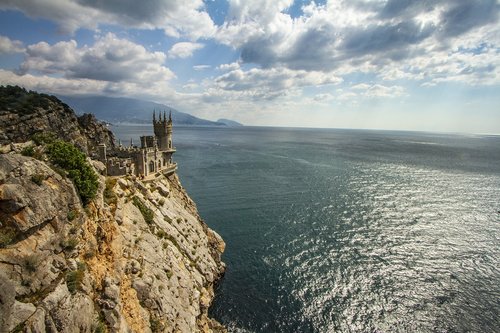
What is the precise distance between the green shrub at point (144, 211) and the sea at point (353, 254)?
19702mm

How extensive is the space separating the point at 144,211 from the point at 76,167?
1663 cm

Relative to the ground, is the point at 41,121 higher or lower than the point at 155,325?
higher

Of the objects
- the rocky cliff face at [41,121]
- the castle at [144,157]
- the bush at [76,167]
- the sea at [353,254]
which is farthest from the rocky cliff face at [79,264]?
the rocky cliff face at [41,121]

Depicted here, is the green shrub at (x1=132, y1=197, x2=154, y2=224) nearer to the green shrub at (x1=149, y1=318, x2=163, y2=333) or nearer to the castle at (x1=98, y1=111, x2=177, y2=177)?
the castle at (x1=98, y1=111, x2=177, y2=177)

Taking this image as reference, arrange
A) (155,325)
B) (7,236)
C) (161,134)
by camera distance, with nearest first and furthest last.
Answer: (7,236) < (155,325) < (161,134)

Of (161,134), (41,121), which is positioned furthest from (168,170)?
(41,121)

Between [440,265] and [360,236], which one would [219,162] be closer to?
[360,236]

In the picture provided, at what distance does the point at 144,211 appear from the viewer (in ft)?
138

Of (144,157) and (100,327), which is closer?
(100,327)

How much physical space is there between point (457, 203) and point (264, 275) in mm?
84013

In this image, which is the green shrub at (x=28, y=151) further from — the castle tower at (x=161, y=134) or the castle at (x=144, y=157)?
the castle tower at (x=161, y=134)

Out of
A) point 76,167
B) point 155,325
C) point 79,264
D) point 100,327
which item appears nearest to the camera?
point 100,327

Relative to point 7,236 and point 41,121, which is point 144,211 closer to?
point 7,236

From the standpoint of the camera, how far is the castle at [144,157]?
45.4m
